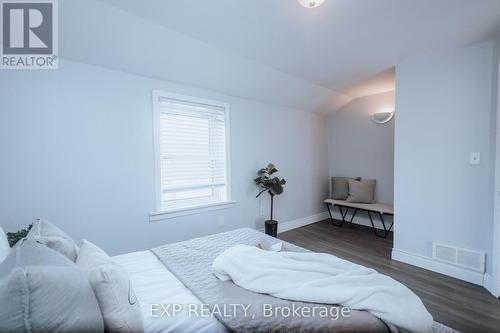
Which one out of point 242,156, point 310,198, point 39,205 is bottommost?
point 310,198

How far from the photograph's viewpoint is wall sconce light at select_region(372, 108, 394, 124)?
383cm

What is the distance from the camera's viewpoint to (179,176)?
9.32 feet

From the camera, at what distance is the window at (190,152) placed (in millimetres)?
2682

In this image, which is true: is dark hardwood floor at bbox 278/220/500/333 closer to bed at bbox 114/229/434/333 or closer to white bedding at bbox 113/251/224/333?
bed at bbox 114/229/434/333

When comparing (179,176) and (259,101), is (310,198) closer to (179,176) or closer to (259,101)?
(259,101)

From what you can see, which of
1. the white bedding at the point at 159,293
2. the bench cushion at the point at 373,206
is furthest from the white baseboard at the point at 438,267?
the white bedding at the point at 159,293

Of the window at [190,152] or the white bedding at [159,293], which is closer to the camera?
the white bedding at [159,293]

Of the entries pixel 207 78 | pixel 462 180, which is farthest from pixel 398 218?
pixel 207 78

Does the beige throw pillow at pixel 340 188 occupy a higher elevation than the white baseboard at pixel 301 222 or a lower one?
higher

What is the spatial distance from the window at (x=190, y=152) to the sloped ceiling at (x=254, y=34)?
1.05ft

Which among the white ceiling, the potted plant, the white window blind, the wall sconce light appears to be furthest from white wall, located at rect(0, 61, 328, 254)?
the wall sconce light

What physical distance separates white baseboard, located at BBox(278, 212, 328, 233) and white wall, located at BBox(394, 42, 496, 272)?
5.44ft

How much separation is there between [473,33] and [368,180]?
2.47 meters
